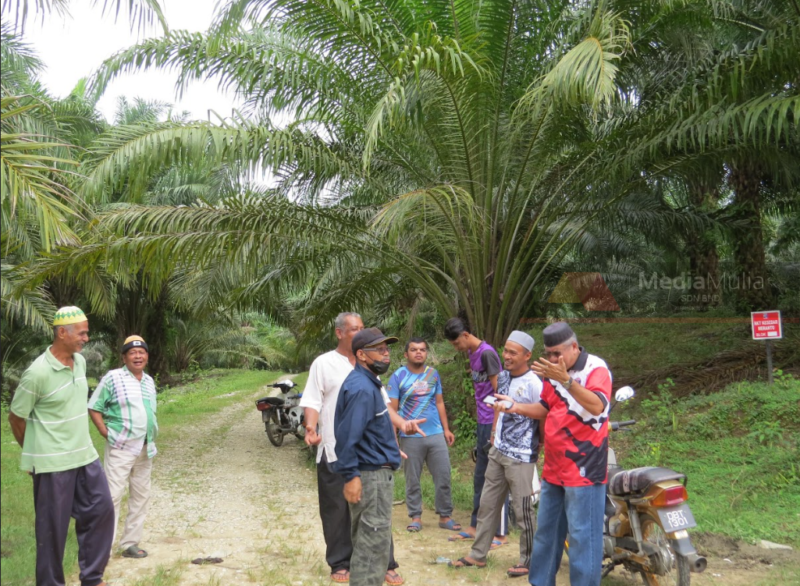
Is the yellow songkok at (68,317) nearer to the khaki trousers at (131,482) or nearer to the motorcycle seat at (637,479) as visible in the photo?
the khaki trousers at (131,482)

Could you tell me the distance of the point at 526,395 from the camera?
474 cm

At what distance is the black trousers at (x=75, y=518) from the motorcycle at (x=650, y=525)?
3.16 m

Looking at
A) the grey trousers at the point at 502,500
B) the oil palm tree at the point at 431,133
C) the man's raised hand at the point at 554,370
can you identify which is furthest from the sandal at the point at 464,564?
the oil palm tree at the point at 431,133

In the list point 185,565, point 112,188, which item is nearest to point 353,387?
point 185,565

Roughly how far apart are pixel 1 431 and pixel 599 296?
1700 centimetres

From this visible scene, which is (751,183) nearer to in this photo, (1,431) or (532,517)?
(532,517)

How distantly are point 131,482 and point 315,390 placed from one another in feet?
5.32

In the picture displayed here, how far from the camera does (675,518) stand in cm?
404

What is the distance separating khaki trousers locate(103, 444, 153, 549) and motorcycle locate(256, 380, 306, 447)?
488cm

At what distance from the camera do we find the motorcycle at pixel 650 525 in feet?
13.1

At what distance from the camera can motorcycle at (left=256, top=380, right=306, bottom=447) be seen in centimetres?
1022

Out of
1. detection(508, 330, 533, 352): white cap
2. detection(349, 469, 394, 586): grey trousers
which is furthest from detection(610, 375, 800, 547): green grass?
detection(349, 469, 394, 586): grey trousers

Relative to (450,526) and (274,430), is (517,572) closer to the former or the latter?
(450,526)

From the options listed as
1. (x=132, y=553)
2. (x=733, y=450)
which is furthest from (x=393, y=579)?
(x=733, y=450)
